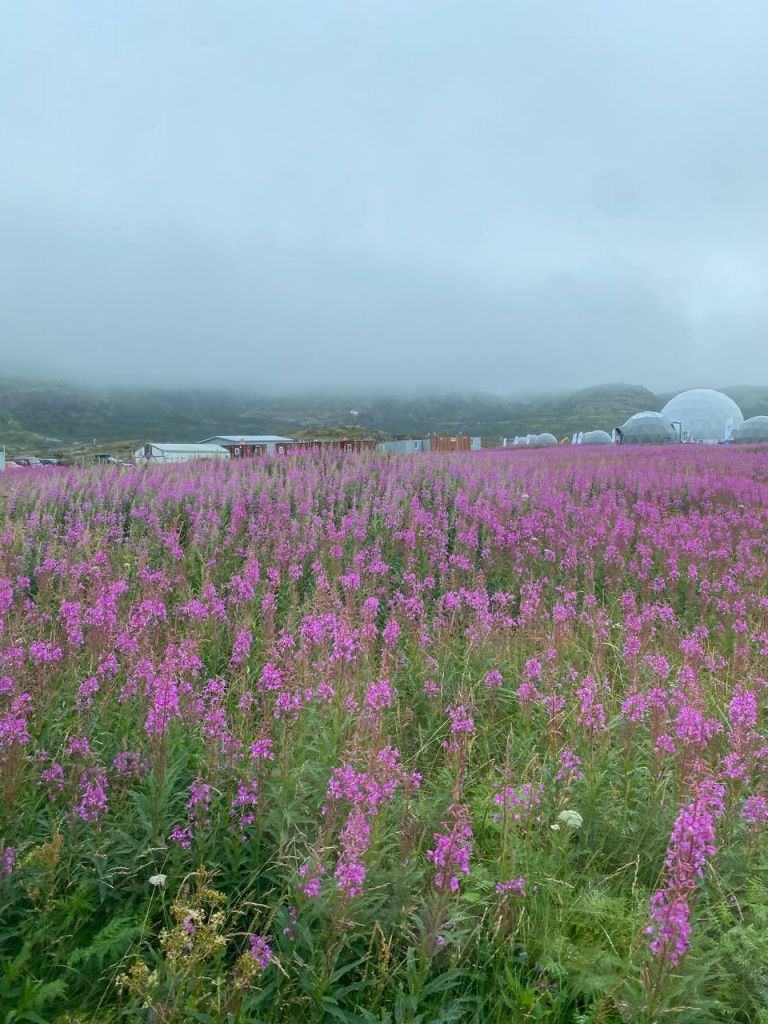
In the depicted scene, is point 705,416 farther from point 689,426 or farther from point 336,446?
point 336,446

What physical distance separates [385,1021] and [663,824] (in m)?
1.66

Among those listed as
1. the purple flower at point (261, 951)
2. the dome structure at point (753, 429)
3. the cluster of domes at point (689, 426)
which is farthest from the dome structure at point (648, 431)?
the purple flower at point (261, 951)

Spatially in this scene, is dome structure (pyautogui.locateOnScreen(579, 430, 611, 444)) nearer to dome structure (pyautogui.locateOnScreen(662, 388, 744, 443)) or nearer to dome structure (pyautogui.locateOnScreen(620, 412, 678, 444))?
dome structure (pyautogui.locateOnScreen(620, 412, 678, 444))

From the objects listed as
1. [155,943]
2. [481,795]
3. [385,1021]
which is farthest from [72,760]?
[481,795]

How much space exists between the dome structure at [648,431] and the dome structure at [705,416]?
7728 mm

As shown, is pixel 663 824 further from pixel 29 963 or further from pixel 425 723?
pixel 29 963

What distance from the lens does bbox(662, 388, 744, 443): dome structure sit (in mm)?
71188

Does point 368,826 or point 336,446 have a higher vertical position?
point 336,446

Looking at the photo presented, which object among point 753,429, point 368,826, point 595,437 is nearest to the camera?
point 368,826

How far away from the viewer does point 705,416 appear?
73250mm

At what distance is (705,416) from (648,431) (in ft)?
59.7

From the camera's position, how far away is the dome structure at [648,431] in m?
58.9

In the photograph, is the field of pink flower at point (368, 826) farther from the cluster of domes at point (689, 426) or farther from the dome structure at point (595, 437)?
the dome structure at point (595, 437)

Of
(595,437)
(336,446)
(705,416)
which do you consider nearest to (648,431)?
(595,437)
